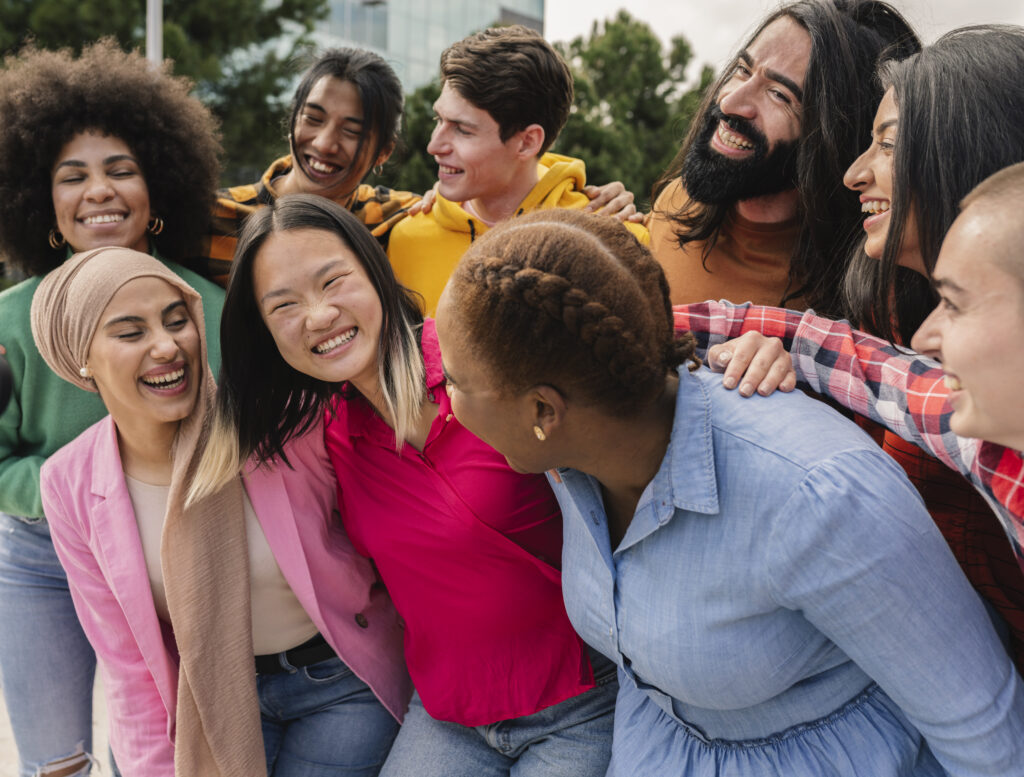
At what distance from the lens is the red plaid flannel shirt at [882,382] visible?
1478mm

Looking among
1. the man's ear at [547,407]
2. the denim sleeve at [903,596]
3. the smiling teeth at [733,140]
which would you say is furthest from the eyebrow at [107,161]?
the denim sleeve at [903,596]

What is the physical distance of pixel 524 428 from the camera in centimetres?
174

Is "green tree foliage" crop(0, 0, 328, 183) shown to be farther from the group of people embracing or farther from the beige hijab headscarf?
the beige hijab headscarf

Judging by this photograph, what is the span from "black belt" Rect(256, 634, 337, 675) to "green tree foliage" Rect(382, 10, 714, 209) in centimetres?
1188

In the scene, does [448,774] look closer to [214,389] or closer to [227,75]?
[214,389]

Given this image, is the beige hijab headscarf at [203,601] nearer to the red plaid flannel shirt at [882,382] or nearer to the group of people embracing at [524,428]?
the group of people embracing at [524,428]

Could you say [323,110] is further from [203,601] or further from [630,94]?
[630,94]

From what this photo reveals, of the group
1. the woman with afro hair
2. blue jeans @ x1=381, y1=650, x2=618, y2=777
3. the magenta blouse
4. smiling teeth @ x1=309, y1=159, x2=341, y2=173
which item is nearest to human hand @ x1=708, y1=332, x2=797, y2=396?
the magenta blouse

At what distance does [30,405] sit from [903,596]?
2838 millimetres

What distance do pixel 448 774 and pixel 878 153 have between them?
1888 millimetres

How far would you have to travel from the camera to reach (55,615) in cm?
295

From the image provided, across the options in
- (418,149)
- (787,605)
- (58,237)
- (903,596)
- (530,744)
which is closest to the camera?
(903,596)

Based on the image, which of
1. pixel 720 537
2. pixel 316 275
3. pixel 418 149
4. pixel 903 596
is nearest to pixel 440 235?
pixel 316 275

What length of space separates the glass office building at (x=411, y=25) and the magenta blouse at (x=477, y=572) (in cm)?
2755
